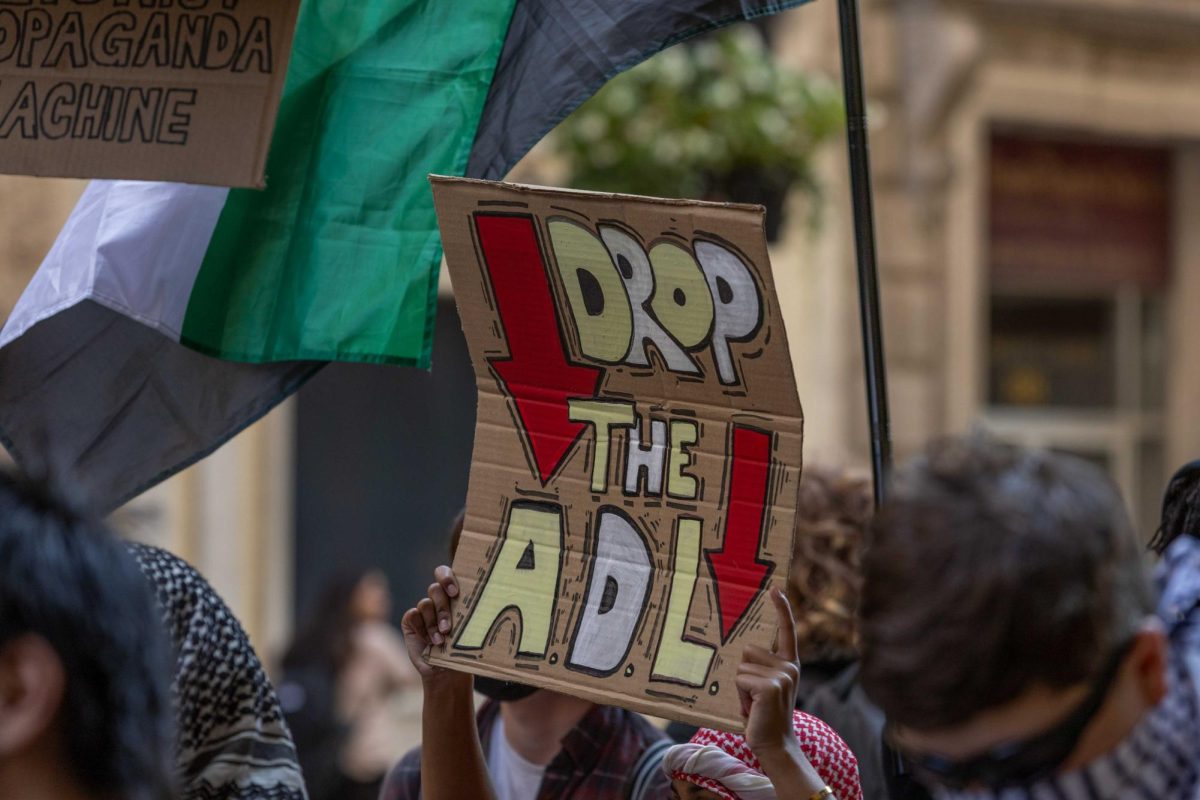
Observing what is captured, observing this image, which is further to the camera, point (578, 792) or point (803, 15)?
point (803, 15)

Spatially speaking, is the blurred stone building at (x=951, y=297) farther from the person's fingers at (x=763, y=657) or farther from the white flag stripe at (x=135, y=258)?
the person's fingers at (x=763, y=657)

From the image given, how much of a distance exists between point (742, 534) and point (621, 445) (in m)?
0.22

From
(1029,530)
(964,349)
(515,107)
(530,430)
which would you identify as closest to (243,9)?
(515,107)

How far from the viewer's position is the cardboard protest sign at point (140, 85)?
2529 millimetres

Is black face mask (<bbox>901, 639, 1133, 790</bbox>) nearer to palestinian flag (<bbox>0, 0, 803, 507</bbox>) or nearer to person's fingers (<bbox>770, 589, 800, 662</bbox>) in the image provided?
person's fingers (<bbox>770, 589, 800, 662</bbox>)

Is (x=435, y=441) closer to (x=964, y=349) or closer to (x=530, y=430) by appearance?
(x=964, y=349)

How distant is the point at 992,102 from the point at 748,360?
7123mm

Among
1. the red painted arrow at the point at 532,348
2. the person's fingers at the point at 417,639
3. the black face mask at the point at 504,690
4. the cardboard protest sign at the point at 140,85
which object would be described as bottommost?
the black face mask at the point at 504,690

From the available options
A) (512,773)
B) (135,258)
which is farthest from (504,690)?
(135,258)

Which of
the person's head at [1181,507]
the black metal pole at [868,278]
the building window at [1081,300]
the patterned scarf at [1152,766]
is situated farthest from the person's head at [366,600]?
the patterned scarf at [1152,766]

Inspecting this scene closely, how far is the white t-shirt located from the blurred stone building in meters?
4.33

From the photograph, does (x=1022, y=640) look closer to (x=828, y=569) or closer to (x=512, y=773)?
(x=512, y=773)

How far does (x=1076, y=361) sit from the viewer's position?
916 cm

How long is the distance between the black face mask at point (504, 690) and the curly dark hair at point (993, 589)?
1.19m
